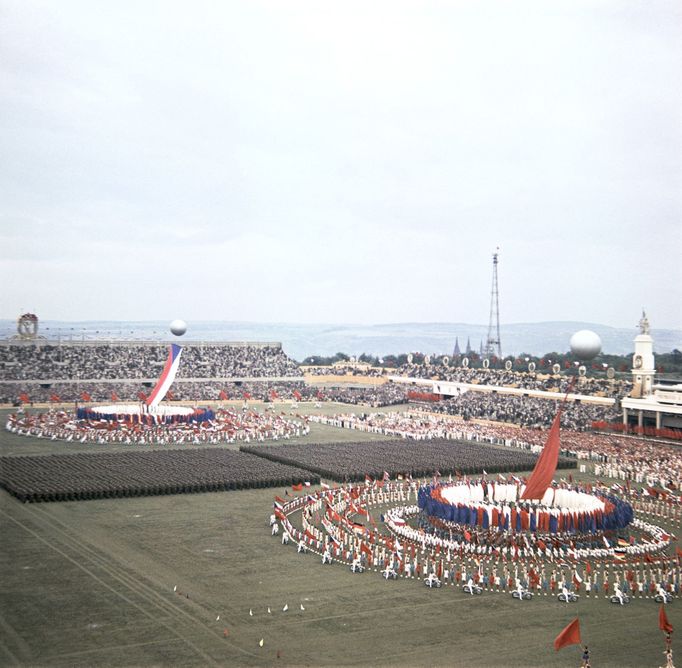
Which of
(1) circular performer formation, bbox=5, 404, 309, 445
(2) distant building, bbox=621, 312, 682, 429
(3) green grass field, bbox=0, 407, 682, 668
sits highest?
(2) distant building, bbox=621, 312, 682, 429

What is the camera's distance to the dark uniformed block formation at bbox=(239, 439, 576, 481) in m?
47.4

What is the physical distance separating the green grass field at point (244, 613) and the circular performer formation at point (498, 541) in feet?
2.91

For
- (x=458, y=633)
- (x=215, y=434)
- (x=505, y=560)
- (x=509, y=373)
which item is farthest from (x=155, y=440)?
(x=509, y=373)

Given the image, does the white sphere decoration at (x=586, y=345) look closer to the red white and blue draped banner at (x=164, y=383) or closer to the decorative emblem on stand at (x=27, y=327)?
the red white and blue draped banner at (x=164, y=383)

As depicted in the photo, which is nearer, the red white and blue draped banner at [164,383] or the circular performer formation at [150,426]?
the circular performer formation at [150,426]

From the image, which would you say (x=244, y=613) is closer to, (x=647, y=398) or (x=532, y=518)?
(x=532, y=518)

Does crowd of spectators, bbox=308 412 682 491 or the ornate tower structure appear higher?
the ornate tower structure

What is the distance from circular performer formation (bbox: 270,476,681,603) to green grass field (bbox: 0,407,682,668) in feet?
2.91

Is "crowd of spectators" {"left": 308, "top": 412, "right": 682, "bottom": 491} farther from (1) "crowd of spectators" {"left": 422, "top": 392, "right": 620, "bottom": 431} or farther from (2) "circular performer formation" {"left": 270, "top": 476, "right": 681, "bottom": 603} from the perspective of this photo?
(2) "circular performer formation" {"left": 270, "top": 476, "right": 681, "bottom": 603}

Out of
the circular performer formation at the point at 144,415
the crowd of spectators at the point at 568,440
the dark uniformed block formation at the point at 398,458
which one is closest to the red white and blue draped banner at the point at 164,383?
the circular performer formation at the point at 144,415

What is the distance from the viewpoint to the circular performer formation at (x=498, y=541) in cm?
2645

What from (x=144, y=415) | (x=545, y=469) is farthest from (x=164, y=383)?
(x=545, y=469)

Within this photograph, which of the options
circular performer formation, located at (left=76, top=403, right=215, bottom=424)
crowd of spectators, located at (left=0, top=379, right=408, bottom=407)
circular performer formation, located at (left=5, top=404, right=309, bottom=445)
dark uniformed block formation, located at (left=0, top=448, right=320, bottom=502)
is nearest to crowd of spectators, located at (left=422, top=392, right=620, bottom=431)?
crowd of spectators, located at (left=0, top=379, right=408, bottom=407)

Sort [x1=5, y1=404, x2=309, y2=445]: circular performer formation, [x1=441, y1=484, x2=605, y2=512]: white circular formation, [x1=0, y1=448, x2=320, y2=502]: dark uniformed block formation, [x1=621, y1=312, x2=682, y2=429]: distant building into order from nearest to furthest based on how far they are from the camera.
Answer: [x1=441, y1=484, x2=605, y2=512]: white circular formation → [x1=0, y1=448, x2=320, y2=502]: dark uniformed block formation → [x1=5, y1=404, x2=309, y2=445]: circular performer formation → [x1=621, y1=312, x2=682, y2=429]: distant building
